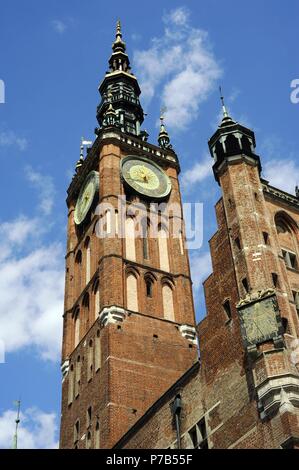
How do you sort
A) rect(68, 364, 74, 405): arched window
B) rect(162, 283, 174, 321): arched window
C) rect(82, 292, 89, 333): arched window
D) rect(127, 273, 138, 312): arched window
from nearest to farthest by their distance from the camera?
rect(127, 273, 138, 312): arched window → rect(68, 364, 74, 405): arched window → rect(162, 283, 174, 321): arched window → rect(82, 292, 89, 333): arched window

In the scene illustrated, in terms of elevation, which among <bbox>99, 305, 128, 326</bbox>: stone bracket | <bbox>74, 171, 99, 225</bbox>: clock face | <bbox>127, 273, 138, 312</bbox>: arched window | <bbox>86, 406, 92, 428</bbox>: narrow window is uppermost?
<bbox>74, 171, 99, 225</bbox>: clock face

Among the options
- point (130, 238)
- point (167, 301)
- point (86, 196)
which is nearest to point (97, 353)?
point (167, 301)

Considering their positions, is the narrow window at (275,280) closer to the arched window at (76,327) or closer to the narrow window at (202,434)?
the narrow window at (202,434)

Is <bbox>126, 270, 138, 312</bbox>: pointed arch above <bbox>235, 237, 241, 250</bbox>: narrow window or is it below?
above

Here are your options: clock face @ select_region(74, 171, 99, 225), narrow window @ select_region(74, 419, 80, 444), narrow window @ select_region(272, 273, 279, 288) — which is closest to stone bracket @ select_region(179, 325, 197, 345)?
narrow window @ select_region(74, 419, 80, 444)

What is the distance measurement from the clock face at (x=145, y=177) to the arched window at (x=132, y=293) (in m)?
6.85

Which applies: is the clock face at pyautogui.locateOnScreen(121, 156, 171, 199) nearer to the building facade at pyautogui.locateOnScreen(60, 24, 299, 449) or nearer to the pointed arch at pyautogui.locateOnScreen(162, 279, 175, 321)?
the building facade at pyautogui.locateOnScreen(60, 24, 299, 449)

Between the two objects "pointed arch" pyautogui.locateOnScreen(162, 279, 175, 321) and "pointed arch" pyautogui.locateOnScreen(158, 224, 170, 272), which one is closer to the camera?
"pointed arch" pyautogui.locateOnScreen(162, 279, 175, 321)

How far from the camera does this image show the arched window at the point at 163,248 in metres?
45.9

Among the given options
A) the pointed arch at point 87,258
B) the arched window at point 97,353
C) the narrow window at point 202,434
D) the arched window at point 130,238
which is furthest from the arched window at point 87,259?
the narrow window at point 202,434

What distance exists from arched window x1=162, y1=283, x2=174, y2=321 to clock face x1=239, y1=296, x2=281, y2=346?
18709 mm

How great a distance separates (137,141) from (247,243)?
26.3 meters

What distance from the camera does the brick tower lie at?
125ft

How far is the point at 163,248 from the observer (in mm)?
46719
